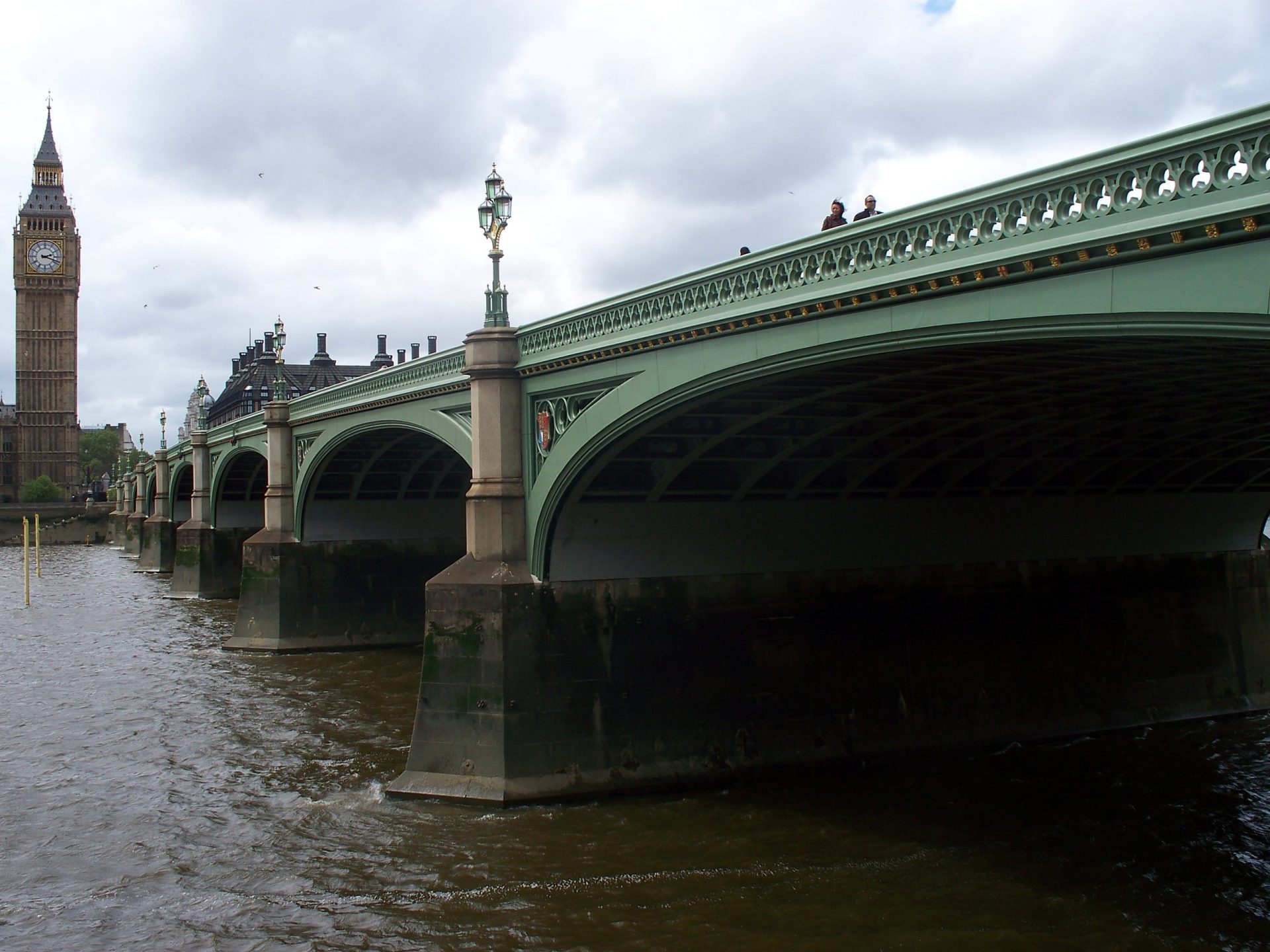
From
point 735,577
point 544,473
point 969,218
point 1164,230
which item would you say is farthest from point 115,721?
point 1164,230

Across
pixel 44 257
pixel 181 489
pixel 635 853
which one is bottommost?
pixel 635 853

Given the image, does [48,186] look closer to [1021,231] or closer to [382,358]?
[382,358]

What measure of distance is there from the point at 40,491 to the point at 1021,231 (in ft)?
426

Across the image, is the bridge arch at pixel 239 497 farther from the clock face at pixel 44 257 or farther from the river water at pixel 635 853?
the clock face at pixel 44 257

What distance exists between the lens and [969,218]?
30.5 ft

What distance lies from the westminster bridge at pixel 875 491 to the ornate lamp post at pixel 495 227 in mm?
544

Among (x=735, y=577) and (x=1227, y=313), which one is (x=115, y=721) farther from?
(x=1227, y=313)

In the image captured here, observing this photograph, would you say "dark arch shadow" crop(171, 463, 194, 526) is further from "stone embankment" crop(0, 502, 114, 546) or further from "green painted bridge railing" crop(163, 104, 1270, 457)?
"green painted bridge railing" crop(163, 104, 1270, 457)

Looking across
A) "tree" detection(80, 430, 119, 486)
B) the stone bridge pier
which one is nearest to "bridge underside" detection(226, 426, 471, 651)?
the stone bridge pier

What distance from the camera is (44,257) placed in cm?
12825

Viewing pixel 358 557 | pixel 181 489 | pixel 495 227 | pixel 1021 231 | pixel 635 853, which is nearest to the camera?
pixel 1021 231

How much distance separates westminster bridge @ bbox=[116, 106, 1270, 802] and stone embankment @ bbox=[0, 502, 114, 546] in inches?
3215

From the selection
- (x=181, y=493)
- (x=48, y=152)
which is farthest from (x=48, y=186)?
(x=181, y=493)

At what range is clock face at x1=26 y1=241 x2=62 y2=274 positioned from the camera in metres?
128
